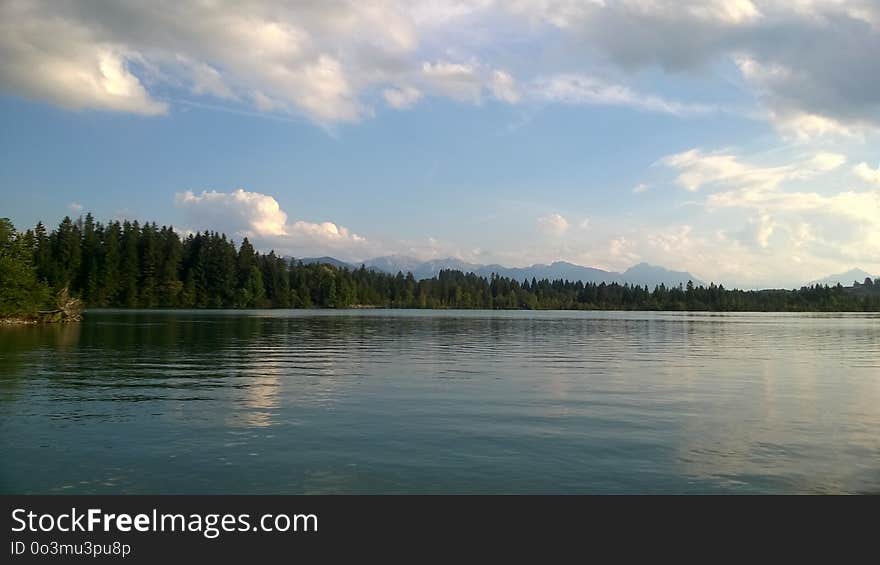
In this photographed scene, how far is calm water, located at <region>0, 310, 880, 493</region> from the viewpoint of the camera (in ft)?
50.2

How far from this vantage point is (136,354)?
4647 cm

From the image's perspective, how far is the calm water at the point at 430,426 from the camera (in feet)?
50.2

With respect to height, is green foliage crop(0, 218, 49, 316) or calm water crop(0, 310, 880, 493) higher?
green foliage crop(0, 218, 49, 316)

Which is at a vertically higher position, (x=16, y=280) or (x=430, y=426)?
(x=16, y=280)

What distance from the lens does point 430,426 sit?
21547 mm

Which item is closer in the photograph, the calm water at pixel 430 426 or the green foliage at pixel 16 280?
the calm water at pixel 430 426

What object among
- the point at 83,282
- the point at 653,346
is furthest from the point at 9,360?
the point at 83,282

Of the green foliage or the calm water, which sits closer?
the calm water

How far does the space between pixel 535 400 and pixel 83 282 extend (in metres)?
197

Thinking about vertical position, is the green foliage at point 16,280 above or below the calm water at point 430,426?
above

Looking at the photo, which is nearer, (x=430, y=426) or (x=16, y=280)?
(x=430, y=426)
